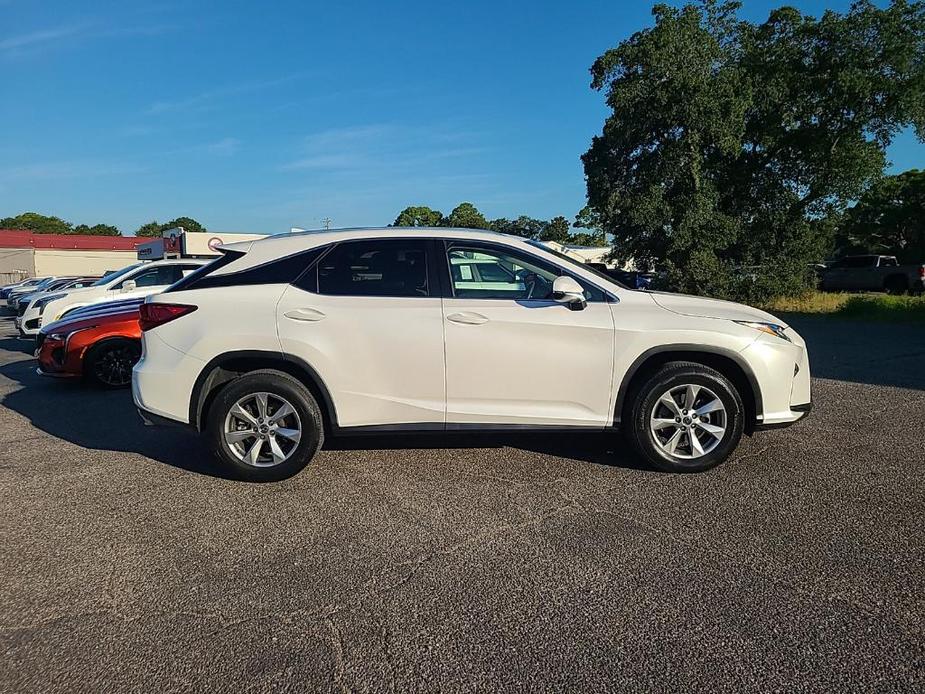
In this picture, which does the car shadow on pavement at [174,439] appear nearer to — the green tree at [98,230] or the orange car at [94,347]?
the orange car at [94,347]

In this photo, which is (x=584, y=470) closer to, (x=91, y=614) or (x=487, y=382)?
(x=487, y=382)

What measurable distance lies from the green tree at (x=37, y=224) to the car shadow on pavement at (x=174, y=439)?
11244 cm

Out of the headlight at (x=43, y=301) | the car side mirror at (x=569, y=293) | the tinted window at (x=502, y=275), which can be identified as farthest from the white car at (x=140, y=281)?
the car side mirror at (x=569, y=293)

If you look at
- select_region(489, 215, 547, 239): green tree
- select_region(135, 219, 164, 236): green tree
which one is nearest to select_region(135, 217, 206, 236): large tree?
select_region(135, 219, 164, 236): green tree

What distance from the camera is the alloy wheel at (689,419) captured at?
466 cm

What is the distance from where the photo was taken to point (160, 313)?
472cm

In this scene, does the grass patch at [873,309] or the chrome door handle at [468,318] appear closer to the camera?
the chrome door handle at [468,318]

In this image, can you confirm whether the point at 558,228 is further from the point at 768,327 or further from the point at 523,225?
the point at 768,327

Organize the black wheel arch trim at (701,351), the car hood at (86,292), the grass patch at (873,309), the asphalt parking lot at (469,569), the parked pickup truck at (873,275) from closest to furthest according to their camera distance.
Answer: the asphalt parking lot at (469,569) < the black wheel arch trim at (701,351) < the car hood at (86,292) < the grass patch at (873,309) < the parked pickup truck at (873,275)

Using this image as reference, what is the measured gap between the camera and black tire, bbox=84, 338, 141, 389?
8.31 metres

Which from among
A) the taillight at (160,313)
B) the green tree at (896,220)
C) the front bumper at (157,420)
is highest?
the green tree at (896,220)

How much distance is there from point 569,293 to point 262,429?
2.33 meters

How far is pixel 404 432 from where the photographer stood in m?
4.72

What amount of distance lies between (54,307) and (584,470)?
1179 cm
